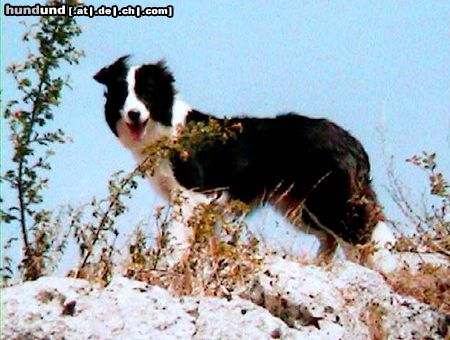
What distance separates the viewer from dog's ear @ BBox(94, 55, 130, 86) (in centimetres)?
1019

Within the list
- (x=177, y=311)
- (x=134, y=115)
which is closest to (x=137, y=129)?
(x=134, y=115)

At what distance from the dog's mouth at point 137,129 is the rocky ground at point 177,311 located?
4.24 metres

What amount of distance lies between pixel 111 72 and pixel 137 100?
13.4 inches

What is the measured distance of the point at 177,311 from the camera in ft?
17.1

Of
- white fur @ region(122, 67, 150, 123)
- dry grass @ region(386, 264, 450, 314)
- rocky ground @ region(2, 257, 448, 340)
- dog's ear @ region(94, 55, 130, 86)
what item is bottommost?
dry grass @ region(386, 264, 450, 314)

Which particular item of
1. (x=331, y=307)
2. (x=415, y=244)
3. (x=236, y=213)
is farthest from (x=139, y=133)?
(x=331, y=307)

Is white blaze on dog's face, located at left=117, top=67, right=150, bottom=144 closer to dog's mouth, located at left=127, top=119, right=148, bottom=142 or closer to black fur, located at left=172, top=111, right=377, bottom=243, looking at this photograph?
dog's mouth, located at left=127, top=119, right=148, bottom=142

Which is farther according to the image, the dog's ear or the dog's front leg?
the dog's ear

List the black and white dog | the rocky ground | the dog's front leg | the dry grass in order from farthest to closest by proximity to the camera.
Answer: the black and white dog, the dry grass, the dog's front leg, the rocky ground

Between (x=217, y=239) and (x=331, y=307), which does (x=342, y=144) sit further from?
(x=331, y=307)

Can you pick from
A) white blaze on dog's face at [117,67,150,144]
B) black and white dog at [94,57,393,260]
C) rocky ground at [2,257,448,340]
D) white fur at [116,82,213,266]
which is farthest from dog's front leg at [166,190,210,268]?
white blaze on dog's face at [117,67,150,144]

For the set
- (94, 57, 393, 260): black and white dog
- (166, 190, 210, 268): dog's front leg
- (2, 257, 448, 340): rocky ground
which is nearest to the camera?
(2, 257, 448, 340): rocky ground

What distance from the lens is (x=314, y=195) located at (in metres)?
10.5

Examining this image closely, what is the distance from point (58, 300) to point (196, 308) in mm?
638
